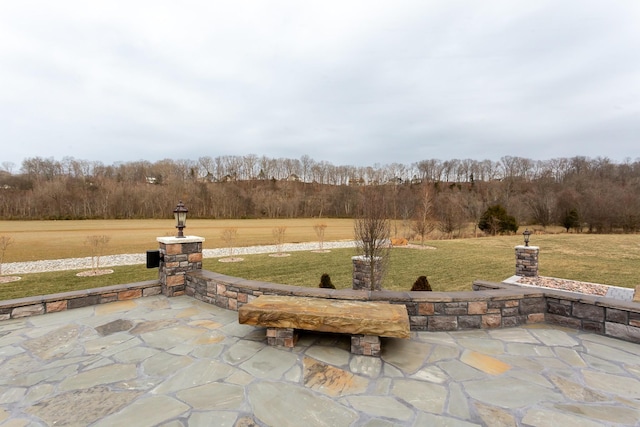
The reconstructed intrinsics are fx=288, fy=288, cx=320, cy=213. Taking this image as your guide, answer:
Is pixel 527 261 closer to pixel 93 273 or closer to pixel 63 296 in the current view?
pixel 63 296

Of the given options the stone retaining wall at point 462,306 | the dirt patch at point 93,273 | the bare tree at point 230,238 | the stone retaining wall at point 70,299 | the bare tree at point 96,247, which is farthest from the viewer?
the bare tree at point 230,238

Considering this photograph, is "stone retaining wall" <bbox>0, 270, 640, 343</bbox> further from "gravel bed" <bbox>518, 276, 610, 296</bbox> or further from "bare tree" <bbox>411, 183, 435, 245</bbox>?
"bare tree" <bbox>411, 183, 435, 245</bbox>

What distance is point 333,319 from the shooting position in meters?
2.68

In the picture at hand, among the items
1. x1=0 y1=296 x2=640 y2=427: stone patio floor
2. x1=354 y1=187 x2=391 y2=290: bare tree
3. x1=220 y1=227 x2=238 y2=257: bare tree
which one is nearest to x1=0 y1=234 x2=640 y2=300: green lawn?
x1=354 y1=187 x2=391 y2=290: bare tree

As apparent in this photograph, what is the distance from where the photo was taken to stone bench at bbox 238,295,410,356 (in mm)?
2592

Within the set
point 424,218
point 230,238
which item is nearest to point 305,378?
point 230,238

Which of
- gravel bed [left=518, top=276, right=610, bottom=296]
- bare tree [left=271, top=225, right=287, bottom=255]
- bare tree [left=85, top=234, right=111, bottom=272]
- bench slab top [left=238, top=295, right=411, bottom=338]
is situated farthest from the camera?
bare tree [left=271, top=225, right=287, bottom=255]

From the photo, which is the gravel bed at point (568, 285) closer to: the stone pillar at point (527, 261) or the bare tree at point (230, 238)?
the stone pillar at point (527, 261)

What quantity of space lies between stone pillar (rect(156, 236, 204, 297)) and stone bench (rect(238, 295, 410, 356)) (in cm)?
215

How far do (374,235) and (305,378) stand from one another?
527 cm

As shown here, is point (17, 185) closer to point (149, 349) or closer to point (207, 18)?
point (207, 18)

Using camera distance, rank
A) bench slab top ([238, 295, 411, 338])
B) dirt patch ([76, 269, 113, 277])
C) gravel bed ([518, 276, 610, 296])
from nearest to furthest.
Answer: bench slab top ([238, 295, 411, 338])
gravel bed ([518, 276, 610, 296])
dirt patch ([76, 269, 113, 277])

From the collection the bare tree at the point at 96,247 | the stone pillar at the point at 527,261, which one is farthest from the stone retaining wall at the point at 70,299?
the stone pillar at the point at 527,261

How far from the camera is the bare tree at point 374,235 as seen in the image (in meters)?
7.29
